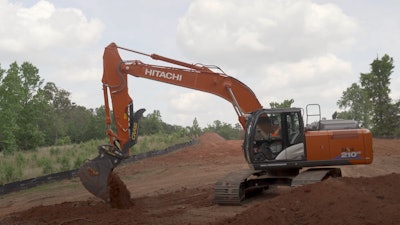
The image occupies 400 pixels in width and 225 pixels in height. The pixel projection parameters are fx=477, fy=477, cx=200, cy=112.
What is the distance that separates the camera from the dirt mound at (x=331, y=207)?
25.8 ft

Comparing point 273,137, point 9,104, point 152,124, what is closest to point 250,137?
point 273,137

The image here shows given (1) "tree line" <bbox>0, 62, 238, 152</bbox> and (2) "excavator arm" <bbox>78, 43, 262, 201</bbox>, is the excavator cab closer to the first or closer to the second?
(2) "excavator arm" <bbox>78, 43, 262, 201</bbox>

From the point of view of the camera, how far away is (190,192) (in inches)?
584

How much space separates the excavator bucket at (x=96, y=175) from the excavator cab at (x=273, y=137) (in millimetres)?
3526

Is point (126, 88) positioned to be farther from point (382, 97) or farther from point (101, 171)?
point (382, 97)

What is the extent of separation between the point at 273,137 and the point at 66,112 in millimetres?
79252

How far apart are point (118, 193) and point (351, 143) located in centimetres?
585

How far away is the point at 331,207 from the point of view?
8445mm

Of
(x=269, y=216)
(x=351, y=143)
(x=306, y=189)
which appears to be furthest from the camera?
(x=351, y=143)

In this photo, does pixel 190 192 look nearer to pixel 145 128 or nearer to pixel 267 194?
pixel 267 194

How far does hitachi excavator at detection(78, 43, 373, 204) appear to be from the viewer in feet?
38.0

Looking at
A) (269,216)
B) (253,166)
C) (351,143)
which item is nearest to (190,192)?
(253,166)

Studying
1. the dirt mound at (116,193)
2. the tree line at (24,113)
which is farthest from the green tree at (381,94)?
the dirt mound at (116,193)

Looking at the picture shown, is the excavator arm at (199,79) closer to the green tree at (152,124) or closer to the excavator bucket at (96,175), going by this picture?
the excavator bucket at (96,175)
